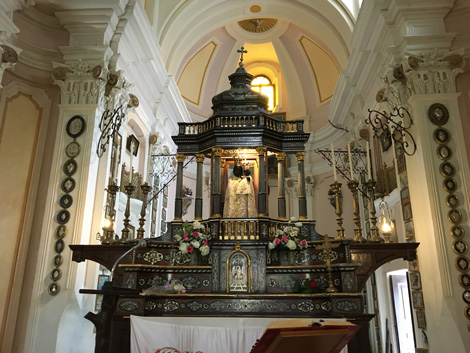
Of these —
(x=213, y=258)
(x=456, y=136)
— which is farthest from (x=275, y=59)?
(x=213, y=258)

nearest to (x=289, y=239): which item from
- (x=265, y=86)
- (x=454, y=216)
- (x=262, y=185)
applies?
(x=262, y=185)

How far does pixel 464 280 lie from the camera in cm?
534

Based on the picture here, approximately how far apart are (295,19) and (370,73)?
385cm

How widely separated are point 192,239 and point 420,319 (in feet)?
11.9

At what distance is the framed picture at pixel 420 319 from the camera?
19.1 ft

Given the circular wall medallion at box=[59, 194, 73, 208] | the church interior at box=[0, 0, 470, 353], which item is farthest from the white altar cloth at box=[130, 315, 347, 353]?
the circular wall medallion at box=[59, 194, 73, 208]

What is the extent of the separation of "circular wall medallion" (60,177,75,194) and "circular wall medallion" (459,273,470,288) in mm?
5756

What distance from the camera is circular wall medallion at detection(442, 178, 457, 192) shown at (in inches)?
226

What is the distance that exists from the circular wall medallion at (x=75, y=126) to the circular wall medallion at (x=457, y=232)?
18.9 ft

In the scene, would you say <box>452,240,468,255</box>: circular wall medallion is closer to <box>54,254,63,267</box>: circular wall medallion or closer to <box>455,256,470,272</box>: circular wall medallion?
<box>455,256,470,272</box>: circular wall medallion

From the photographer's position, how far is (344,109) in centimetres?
1071

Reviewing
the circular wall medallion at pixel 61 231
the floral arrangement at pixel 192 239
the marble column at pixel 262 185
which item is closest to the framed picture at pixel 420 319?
the marble column at pixel 262 185

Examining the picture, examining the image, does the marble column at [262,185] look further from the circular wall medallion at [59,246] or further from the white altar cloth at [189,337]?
the circular wall medallion at [59,246]

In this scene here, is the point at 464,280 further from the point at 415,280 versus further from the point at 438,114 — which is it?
the point at 438,114
